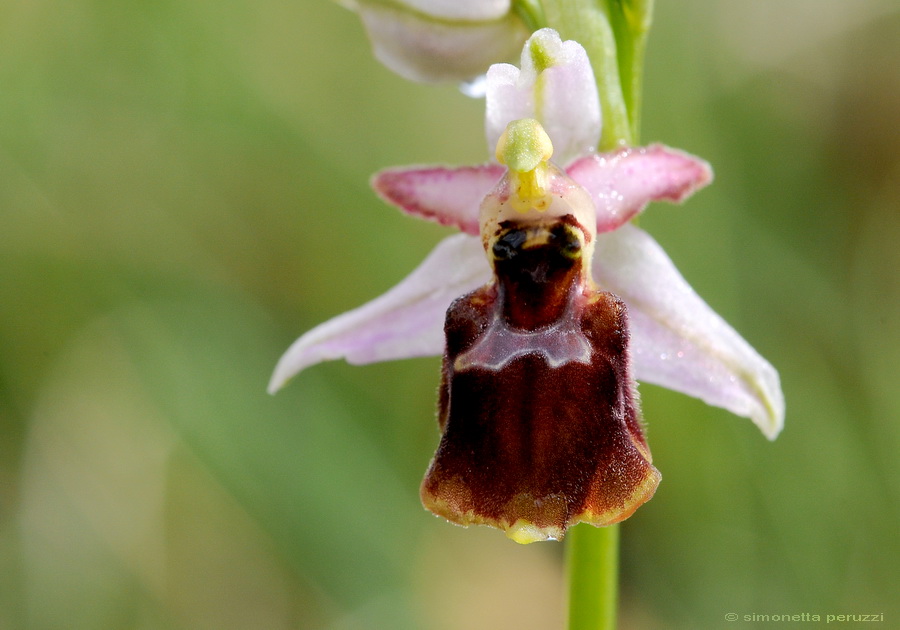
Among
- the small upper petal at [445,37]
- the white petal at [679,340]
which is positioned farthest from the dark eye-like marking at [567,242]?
the small upper petal at [445,37]

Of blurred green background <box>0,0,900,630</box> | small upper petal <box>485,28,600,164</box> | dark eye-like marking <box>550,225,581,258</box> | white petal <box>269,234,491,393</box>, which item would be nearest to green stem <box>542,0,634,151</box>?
small upper petal <box>485,28,600,164</box>

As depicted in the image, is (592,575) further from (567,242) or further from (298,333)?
(298,333)

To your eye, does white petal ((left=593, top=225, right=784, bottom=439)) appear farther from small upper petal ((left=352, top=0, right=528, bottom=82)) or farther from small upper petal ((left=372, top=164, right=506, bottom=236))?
small upper petal ((left=352, top=0, right=528, bottom=82))

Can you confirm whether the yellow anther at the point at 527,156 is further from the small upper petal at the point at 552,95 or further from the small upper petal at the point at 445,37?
the small upper petal at the point at 445,37

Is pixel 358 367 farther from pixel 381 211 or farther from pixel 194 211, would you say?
pixel 194 211

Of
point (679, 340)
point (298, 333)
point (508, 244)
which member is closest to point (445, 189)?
point (508, 244)
